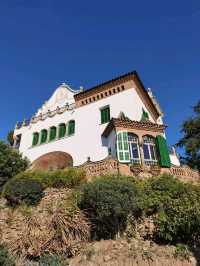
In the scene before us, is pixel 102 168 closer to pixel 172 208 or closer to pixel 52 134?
pixel 172 208

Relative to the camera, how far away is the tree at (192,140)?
25578mm

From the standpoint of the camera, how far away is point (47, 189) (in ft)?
57.0

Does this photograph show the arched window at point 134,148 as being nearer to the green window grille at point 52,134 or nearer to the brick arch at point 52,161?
the brick arch at point 52,161

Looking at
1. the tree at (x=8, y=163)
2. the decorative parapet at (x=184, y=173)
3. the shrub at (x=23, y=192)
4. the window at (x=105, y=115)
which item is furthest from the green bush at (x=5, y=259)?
the window at (x=105, y=115)

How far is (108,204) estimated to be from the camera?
13.6m

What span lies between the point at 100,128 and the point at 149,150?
5.66 meters

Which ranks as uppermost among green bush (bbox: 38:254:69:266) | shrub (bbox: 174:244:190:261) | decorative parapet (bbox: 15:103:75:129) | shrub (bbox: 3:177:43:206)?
decorative parapet (bbox: 15:103:75:129)

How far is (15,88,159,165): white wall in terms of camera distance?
24719mm

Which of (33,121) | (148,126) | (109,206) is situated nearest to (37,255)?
(109,206)

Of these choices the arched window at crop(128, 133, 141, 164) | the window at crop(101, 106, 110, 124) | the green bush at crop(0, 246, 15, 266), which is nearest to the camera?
the green bush at crop(0, 246, 15, 266)

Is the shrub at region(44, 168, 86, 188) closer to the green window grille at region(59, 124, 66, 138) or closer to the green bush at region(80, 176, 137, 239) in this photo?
the green bush at region(80, 176, 137, 239)

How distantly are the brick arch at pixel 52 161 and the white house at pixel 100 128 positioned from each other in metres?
0.10

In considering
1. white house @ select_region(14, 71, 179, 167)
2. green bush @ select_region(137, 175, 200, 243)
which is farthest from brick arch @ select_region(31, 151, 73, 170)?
green bush @ select_region(137, 175, 200, 243)

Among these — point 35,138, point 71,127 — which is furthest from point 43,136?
point 71,127
